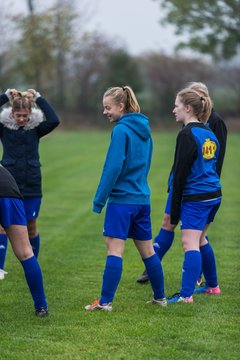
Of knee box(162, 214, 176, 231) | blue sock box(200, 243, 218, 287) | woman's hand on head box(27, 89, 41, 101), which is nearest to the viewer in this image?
blue sock box(200, 243, 218, 287)

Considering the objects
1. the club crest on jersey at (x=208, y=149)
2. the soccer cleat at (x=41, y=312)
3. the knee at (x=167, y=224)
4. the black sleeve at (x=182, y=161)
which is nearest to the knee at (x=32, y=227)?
the knee at (x=167, y=224)

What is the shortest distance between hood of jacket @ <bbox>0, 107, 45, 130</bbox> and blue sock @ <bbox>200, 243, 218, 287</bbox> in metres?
2.07

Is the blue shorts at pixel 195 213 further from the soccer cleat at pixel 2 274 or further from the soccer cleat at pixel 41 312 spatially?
the soccer cleat at pixel 2 274

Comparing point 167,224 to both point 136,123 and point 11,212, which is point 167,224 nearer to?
point 136,123

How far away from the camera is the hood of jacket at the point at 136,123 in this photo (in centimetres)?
571

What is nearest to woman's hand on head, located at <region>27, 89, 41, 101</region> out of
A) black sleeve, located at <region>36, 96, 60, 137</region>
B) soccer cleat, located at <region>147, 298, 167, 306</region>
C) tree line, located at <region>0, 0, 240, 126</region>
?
black sleeve, located at <region>36, 96, 60, 137</region>

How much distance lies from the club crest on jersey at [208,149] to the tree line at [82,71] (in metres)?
37.3

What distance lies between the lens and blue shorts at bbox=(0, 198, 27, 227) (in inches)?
209

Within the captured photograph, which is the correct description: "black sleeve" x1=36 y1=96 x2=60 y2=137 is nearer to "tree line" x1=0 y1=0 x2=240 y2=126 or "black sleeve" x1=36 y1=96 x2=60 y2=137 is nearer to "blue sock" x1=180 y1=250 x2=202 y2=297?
"blue sock" x1=180 y1=250 x2=202 y2=297

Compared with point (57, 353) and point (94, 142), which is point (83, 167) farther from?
point (57, 353)

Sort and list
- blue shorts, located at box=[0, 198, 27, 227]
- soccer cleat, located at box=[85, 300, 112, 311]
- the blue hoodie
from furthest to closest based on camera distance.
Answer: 1. soccer cleat, located at box=[85, 300, 112, 311]
2. the blue hoodie
3. blue shorts, located at box=[0, 198, 27, 227]

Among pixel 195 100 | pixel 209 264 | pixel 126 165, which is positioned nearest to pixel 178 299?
pixel 209 264

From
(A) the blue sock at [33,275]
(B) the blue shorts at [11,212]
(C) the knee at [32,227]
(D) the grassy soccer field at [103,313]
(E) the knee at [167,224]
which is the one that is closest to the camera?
(D) the grassy soccer field at [103,313]

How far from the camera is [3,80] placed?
46312 mm
